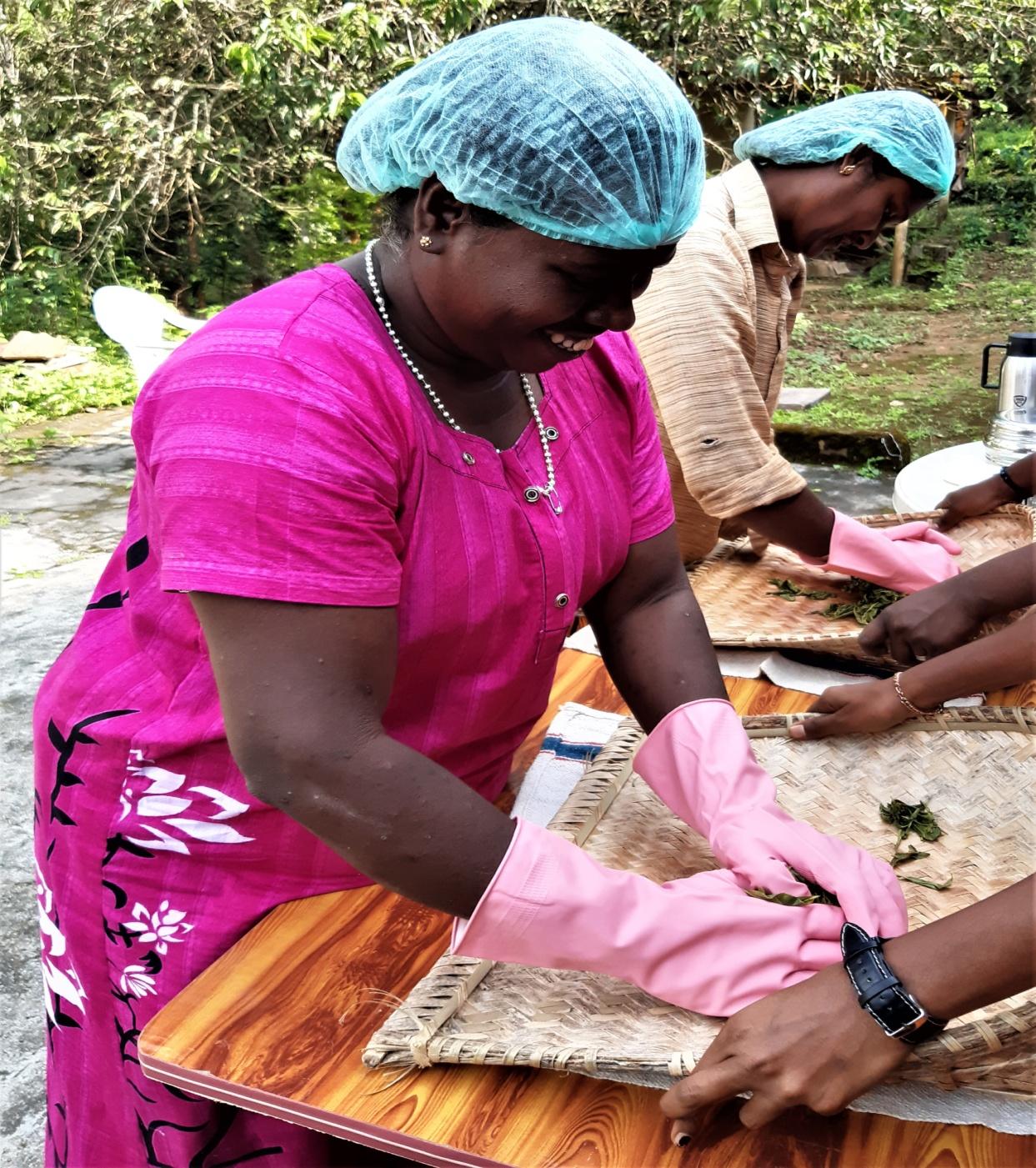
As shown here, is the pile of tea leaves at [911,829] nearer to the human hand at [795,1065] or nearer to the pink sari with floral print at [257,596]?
the human hand at [795,1065]

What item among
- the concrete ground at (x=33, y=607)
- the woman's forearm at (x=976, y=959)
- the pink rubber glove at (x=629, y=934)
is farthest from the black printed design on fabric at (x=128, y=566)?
the concrete ground at (x=33, y=607)

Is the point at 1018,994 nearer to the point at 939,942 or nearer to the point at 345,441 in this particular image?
the point at 939,942

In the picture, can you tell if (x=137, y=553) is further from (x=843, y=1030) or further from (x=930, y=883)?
(x=930, y=883)

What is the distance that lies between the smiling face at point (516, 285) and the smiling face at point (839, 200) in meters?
1.17

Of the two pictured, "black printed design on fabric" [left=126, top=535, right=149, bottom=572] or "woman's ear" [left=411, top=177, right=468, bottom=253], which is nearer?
"woman's ear" [left=411, top=177, right=468, bottom=253]

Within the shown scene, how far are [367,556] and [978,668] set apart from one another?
3.33ft

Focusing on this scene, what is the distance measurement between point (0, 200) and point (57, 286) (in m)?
0.80

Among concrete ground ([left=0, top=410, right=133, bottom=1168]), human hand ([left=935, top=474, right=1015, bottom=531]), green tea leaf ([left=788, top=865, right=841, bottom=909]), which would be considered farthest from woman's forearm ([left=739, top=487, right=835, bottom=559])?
concrete ground ([left=0, top=410, right=133, bottom=1168])

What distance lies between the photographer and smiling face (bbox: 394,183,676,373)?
3.61 ft

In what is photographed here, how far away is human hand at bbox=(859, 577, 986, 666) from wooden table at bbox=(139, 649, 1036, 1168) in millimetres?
884

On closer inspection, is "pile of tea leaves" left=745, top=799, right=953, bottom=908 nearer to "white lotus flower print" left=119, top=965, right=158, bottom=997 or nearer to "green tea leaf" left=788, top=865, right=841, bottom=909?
"green tea leaf" left=788, top=865, right=841, bottom=909

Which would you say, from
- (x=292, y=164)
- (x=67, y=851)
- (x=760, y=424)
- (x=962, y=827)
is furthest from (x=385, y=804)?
(x=292, y=164)

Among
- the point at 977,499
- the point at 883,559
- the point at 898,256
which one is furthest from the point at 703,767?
the point at 898,256

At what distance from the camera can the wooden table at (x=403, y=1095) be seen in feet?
3.47
